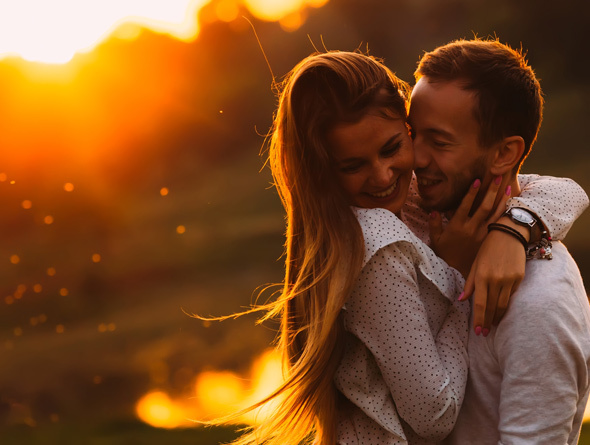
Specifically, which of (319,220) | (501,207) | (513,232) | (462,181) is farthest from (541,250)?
(319,220)

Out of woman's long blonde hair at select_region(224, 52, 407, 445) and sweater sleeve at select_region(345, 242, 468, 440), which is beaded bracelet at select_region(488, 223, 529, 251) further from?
woman's long blonde hair at select_region(224, 52, 407, 445)

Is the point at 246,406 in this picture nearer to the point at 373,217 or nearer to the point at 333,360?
the point at 333,360

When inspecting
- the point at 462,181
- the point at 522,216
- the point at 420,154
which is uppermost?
the point at 420,154

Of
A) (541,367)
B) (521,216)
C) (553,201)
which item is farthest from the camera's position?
(553,201)

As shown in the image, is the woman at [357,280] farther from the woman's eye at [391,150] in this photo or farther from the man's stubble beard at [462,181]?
the man's stubble beard at [462,181]

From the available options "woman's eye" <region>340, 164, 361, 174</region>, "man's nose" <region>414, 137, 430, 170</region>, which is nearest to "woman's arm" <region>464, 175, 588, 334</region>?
"man's nose" <region>414, 137, 430, 170</region>

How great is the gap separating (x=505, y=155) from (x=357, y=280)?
2.41ft

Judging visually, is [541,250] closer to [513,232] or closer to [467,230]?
[513,232]

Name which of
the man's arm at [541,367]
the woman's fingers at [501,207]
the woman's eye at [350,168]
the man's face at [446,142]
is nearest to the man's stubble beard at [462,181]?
the man's face at [446,142]

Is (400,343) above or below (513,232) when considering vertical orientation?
below

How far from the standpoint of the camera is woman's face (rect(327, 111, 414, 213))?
89.6 inches

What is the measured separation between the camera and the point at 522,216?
2305mm

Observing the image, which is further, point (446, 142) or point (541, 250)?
point (446, 142)

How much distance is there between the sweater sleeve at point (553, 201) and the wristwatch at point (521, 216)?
0.06ft
